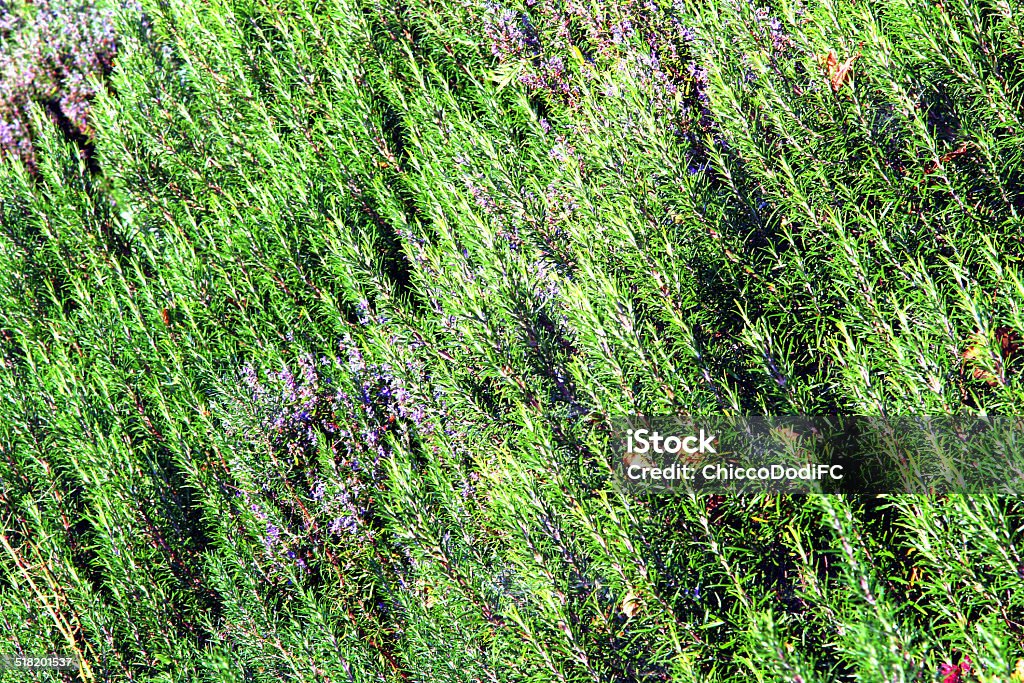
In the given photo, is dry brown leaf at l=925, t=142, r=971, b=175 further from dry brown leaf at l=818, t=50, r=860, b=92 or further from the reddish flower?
the reddish flower

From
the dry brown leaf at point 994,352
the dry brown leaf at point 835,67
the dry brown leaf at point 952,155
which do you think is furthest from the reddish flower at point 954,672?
the dry brown leaf at point 835,67

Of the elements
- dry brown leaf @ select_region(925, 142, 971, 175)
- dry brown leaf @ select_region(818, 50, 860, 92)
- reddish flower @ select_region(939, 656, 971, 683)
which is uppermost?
dry brown leaf @ select_region(818, 50, 860, 92)

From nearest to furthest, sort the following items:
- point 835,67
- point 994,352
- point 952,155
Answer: point 994,352
point 952,155
point 835,67

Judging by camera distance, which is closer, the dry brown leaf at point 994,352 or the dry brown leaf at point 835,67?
the dry brown leaf at point 994,352

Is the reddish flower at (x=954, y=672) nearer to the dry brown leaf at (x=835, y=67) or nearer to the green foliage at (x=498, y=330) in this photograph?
the green foliage at (x=498, y=330)

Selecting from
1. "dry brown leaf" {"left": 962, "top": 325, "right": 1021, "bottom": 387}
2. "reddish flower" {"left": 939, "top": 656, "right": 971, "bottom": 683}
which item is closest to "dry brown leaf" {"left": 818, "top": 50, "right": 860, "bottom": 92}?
"dry brown leaf" {"left": 962, "top": 325, "right": 1021, "bottom": 387}

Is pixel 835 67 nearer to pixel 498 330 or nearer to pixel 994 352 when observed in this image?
pixel 994 352

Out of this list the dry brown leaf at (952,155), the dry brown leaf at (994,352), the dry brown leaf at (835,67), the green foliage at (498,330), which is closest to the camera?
the dry brown leaf at (994,352)

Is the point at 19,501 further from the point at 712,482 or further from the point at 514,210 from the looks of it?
the point at 712,482

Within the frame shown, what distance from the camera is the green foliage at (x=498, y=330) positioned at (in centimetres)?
213

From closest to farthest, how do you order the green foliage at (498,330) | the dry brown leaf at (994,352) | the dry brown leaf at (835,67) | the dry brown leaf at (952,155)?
the dry brown leaf at (994,352) < the green foliage at (498,330) < the dry brown leaf at (952,155) < the dry brown leaf at (835,67)

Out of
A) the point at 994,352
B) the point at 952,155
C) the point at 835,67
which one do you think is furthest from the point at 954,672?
the point at 835,67

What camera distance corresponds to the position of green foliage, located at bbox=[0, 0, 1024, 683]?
2133mm

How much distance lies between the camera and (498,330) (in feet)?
→ 7.91
